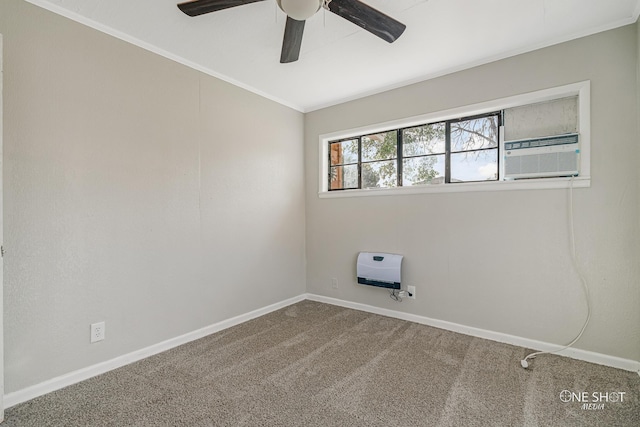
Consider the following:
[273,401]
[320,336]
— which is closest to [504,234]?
[320,336]

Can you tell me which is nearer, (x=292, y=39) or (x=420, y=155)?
(x=292, y=39)

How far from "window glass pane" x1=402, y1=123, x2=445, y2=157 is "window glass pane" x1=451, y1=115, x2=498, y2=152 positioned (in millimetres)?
121

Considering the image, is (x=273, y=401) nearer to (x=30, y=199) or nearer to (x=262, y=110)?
(x=30, y=199)

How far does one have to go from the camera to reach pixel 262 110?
10.8 feet

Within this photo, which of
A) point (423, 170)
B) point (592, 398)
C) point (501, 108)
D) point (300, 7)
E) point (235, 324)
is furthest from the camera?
point (423, 170)

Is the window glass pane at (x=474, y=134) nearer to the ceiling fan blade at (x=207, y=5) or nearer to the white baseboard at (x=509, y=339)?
the white baseboard at (x=509, y=339)

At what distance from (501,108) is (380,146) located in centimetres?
120

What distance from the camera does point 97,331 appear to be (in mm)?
2072

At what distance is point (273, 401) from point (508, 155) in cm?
252

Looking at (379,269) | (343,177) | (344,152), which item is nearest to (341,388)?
(379,269)

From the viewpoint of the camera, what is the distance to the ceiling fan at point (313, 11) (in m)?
1.50

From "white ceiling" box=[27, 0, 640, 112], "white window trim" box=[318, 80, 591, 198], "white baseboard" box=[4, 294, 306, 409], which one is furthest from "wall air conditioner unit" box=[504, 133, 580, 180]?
"white baseboard" box=[4, 294, 306, 409]

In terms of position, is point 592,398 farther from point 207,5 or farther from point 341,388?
point 207,5

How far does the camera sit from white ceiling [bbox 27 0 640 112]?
6.31 ft
